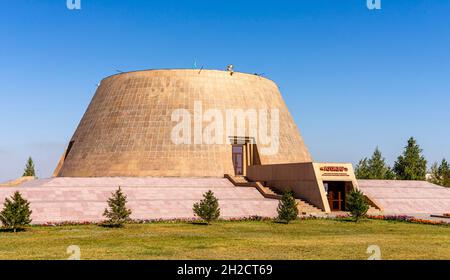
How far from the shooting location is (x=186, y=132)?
49.0 meters

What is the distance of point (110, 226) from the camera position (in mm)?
27203

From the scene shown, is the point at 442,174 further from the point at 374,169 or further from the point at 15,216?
the point at 15,216

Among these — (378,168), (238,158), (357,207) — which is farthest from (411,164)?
(357,207)

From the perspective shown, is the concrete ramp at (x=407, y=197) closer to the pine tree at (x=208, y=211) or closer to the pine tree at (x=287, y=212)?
the pine tree at (x=287, y=212)

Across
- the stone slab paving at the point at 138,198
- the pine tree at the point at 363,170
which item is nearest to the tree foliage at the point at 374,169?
the pine tree at the point at 363,170

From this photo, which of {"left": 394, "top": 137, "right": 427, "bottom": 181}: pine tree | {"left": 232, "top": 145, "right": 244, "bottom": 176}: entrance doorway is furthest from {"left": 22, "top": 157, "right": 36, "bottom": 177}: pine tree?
{"left": 394, "top": 137, "right": 427, "bottom": 181}: pine tree

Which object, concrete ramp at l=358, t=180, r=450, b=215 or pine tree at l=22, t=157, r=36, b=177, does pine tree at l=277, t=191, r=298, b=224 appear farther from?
pine tree at l=22, t=157, r=36, b=177

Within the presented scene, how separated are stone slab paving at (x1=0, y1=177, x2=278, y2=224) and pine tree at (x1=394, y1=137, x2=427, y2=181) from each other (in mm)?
28246

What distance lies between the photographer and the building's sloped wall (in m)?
47.4

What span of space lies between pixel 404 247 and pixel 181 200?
1872 cm

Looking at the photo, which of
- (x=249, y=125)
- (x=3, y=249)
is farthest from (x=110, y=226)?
(x=249, y=125)

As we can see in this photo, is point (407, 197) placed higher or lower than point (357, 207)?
higher

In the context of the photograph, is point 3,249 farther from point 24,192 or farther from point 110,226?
point 24,192

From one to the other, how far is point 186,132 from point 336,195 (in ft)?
49.3
